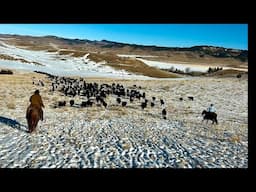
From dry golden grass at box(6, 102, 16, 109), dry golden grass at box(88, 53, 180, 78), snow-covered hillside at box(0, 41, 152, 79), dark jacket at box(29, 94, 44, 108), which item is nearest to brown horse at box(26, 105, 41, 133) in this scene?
dark jacket at box(29, 94, 44, 108)

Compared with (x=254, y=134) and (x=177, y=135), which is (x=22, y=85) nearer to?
(x=177, y=135)

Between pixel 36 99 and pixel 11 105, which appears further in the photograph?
pixel 11 105

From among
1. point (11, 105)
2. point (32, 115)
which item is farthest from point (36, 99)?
point (11, 105)

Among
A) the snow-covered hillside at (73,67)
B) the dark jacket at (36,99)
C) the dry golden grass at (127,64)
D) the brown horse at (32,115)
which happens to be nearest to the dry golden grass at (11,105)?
the brown horse at (32,115)

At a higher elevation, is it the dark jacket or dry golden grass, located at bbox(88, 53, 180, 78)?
dry golden grass, located at bbox(88, 53, 180, 78)

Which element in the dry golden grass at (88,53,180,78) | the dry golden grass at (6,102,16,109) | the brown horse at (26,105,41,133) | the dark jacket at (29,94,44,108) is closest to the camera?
the dark jacket at (29,94,44,108)

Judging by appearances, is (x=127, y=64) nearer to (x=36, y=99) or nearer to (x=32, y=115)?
(x=32, y=115)

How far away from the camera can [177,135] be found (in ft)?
31.1

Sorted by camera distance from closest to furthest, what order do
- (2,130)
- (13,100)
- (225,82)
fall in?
(2,130), (13,100), (225,82)

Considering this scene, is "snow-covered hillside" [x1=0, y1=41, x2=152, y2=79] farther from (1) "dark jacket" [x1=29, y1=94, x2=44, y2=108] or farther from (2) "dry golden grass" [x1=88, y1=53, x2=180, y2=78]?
(1) "dark jacket" [x1=29, y1=94, x2=44, y2=108]

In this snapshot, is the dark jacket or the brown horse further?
the brown horse
